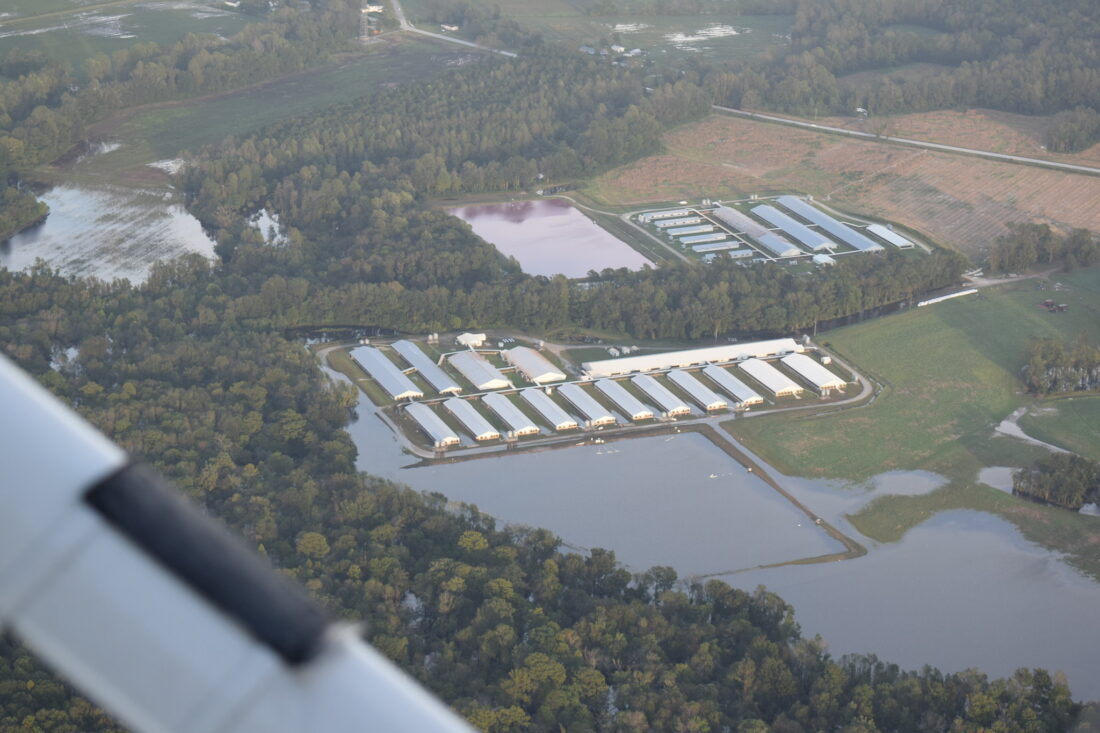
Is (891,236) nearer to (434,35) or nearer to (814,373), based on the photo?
(814,373)

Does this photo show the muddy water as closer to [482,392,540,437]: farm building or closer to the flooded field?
the flooded field


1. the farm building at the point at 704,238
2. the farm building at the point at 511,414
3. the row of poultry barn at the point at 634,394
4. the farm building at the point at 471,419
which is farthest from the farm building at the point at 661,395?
the farm building at the point at 704,238

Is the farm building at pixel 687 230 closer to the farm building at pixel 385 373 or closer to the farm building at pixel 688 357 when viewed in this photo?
the farm building at pixel 688 357

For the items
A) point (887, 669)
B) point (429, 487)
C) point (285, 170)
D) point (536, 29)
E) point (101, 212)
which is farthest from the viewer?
point (536, 29)

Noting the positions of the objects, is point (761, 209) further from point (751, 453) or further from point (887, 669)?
point (887, 669)

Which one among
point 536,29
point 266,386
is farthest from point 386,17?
point 266,386

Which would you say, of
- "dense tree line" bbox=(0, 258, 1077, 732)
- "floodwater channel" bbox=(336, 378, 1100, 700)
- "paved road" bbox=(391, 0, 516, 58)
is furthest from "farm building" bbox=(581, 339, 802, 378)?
"paved road" bbox=(391, 0, 516, 58)
